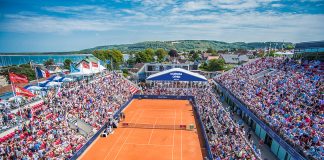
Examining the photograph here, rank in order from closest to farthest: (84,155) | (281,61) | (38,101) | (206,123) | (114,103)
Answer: (84,155), (38,101), (206,123), (114,103), (281,61)

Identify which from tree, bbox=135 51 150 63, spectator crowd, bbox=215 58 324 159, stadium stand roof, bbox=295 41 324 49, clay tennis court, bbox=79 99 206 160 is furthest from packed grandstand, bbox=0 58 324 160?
tree, bbox=135 51 150 63

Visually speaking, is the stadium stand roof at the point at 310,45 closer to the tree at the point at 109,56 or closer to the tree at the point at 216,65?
the tree at the point at 216,65

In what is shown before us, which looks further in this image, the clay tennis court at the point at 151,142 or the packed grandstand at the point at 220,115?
the clay tennis court at the point at 151,142

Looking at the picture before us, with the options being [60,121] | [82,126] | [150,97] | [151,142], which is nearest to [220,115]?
[151,142]

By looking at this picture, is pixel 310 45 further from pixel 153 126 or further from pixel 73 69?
pixel 73 69

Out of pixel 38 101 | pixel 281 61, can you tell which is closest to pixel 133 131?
pixel 38 101

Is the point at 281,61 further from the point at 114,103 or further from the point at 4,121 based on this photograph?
the point at 4,121

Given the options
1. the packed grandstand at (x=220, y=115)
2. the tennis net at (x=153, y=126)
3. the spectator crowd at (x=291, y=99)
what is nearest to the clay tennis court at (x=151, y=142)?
the tennis net at (x=153, y=126)
